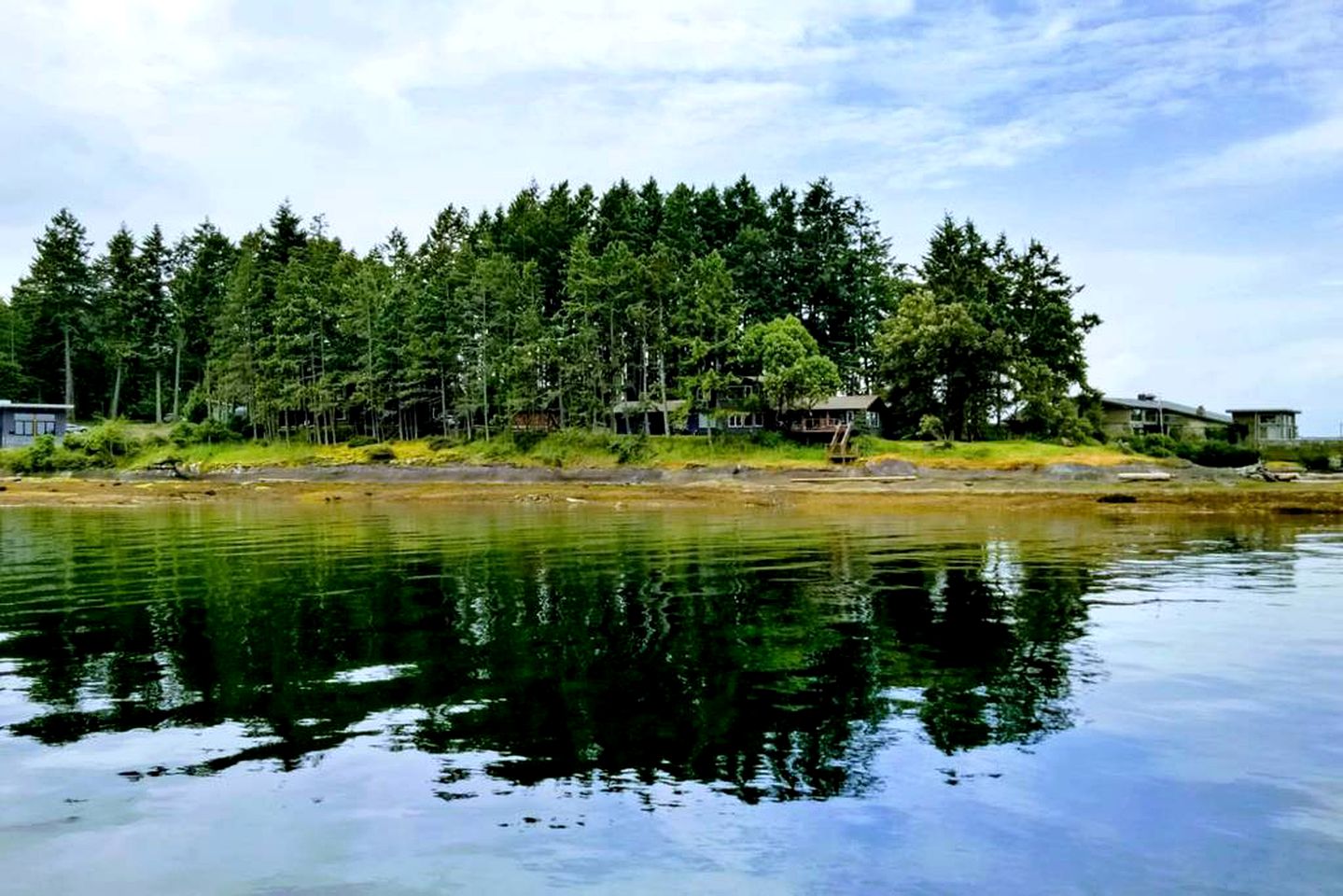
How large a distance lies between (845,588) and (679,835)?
1458 cm

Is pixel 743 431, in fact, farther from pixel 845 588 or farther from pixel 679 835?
pixel 679 835

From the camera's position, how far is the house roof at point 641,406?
262ft

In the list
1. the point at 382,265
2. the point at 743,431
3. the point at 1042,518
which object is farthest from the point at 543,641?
the point at 382,265

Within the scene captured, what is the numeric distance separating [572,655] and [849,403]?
68.2 metres

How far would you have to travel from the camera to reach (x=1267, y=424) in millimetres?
93812

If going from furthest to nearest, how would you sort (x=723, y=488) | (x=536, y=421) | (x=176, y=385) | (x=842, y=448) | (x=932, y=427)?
(x=176, y=385)
(x=536, y=421)
(x=932, y=427)
(x=842, y=448)
(x=723, y=488)

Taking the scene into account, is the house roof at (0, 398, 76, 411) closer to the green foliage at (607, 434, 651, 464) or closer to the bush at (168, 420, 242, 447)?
the bush at (168, 420, 242, 447)

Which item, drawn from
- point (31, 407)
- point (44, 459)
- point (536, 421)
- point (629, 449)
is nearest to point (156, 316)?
point (31, 407)

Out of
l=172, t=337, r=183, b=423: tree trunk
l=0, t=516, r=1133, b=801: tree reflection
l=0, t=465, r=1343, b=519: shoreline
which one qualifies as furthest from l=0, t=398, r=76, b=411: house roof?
l=0, t=516, r=1133, b=801: tree reflection

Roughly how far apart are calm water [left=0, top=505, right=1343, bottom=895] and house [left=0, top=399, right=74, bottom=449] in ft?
291

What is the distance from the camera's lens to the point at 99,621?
18.1 metres

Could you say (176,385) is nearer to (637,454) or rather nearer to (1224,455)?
(637,454)

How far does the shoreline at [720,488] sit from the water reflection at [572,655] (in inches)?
828

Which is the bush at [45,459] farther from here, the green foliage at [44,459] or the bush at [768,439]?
the bush at [768,439]
